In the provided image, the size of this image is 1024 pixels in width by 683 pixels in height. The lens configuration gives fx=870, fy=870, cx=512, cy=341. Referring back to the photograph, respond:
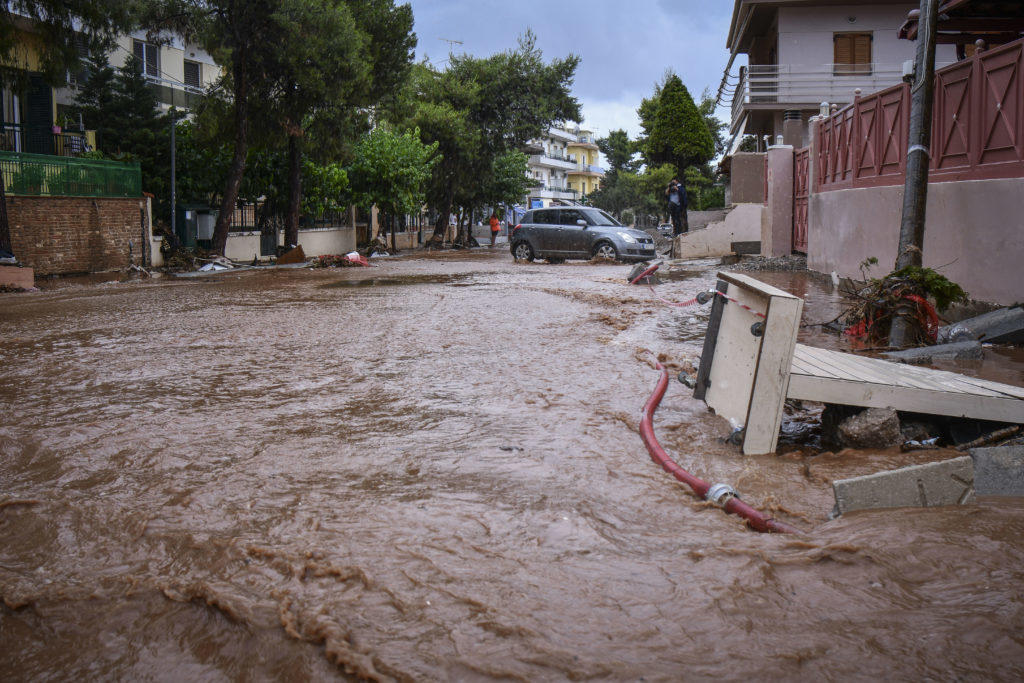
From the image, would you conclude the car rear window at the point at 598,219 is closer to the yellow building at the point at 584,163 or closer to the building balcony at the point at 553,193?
the building balcony at the point at 553,193

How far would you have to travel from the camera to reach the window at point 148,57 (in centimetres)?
3656

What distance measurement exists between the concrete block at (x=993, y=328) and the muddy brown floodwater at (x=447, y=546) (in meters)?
0.89

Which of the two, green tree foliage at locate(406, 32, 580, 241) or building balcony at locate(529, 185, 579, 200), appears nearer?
green tree foliage at locate(406, 32, 580, 241)

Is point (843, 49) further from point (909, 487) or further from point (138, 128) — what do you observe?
point (909, 487)

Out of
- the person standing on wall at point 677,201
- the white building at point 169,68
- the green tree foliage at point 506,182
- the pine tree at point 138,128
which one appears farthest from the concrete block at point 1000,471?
the green tree foliage at point 506,182

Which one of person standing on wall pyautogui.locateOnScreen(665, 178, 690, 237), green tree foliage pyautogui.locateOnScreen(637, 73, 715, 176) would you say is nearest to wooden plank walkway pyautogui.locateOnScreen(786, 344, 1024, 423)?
person standing on wall pyautogui.locateOnScreen(665, 178, 690, 237)

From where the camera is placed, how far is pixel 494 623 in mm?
2920

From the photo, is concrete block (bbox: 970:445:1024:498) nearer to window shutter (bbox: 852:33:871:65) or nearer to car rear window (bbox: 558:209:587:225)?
car rear window (bbox: 558:209:587:225)

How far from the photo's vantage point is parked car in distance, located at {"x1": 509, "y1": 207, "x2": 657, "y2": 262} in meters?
24.1

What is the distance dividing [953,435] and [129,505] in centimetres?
444

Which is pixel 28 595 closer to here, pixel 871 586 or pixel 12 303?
pixel 871 586

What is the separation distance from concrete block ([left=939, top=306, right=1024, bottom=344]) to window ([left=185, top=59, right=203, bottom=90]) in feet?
125

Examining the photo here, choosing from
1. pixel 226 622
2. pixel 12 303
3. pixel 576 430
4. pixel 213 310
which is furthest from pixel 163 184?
pixel 226 622

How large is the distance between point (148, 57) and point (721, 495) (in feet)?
129
